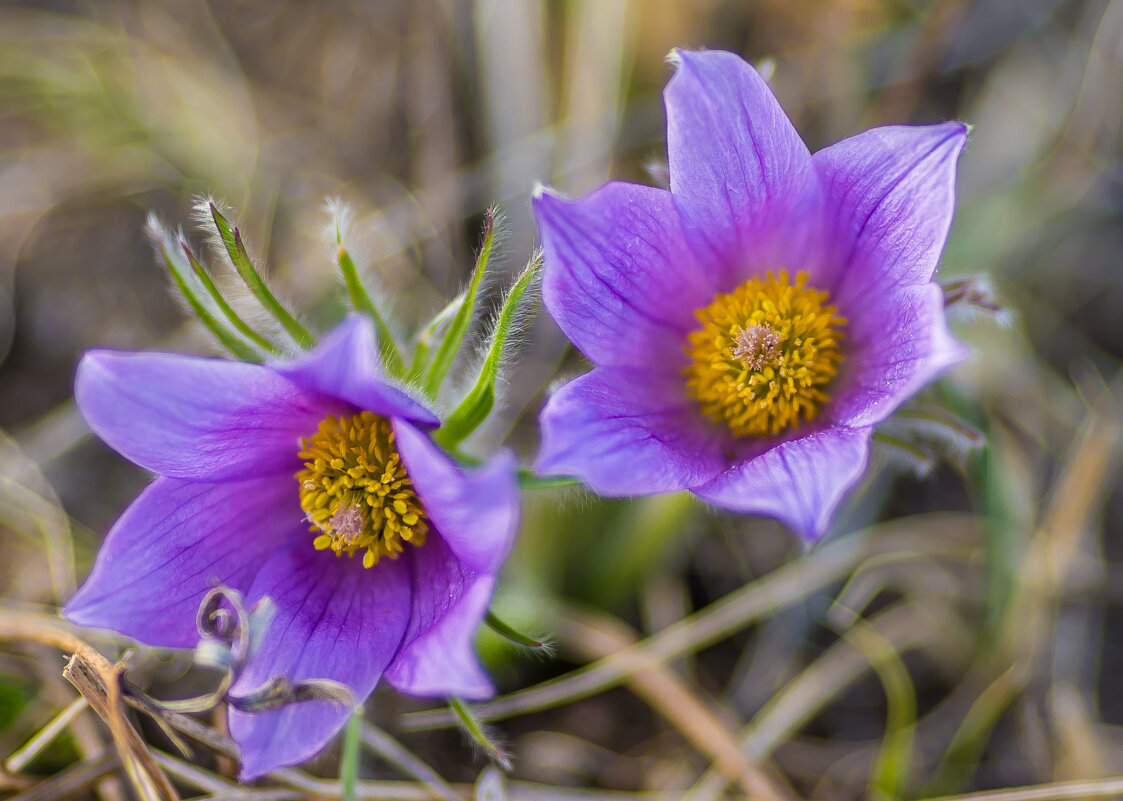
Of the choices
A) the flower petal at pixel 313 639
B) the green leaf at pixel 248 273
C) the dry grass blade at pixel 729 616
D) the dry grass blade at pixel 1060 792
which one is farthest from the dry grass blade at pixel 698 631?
the green leaf at pixel 248 273

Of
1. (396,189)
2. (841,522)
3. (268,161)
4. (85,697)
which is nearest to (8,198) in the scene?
(268,161)

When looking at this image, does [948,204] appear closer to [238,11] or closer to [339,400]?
[339,400]

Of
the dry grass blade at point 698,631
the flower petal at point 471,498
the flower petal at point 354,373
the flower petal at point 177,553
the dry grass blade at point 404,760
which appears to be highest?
the flower petal at point 354,373

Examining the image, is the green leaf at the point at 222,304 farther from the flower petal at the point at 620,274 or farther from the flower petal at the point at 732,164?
the flower petal at the point at 732,164

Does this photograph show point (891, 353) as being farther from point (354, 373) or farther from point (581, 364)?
point (581, 364)

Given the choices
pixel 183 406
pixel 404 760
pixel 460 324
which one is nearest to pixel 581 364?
pixel 460 324
